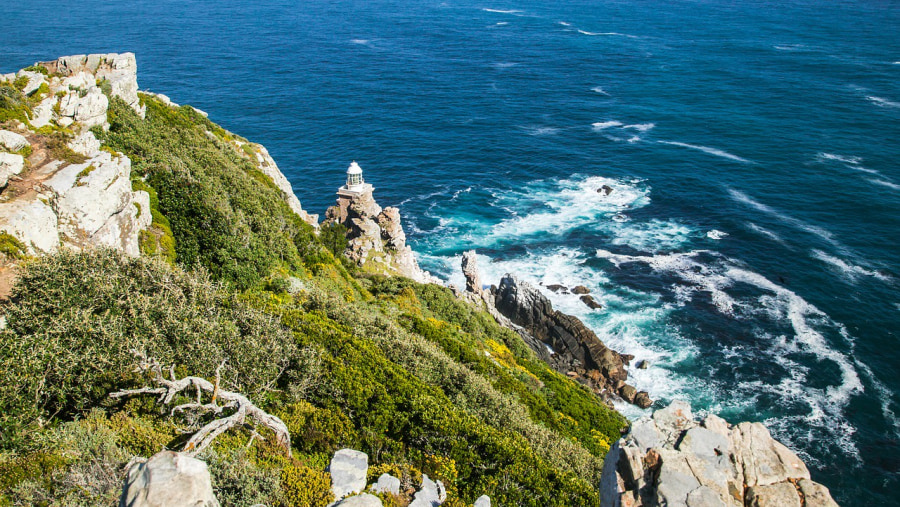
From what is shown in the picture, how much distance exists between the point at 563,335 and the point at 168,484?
47.3m

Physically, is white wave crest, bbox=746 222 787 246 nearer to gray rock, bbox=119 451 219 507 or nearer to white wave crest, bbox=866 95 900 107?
white wave crest, bbox=866 95 900 107

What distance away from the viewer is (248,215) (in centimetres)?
3600

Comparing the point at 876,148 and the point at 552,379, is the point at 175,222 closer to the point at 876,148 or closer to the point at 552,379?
the point at 552,379

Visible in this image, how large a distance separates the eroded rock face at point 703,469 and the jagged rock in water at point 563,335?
36913 mm

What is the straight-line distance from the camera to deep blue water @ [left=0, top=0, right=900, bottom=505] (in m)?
52.0

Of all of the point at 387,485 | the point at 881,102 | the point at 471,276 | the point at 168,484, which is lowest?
the point at 471,276

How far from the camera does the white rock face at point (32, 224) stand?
21047 mm

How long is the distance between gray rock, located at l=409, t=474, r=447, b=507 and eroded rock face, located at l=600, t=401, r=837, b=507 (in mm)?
4940

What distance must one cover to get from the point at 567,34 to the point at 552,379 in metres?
161

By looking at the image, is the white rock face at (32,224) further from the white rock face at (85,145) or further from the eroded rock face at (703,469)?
the eroded rock face at (703,469)

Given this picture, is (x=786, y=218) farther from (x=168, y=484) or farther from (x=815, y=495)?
(x=168, y=484)

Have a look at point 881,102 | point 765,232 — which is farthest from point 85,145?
point 881,102

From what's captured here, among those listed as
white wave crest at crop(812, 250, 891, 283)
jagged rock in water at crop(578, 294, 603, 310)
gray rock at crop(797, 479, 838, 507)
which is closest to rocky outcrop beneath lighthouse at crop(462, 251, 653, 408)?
jagged rock in water at crop(578, 294, 603, 310)

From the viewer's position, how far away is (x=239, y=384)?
18.6m
